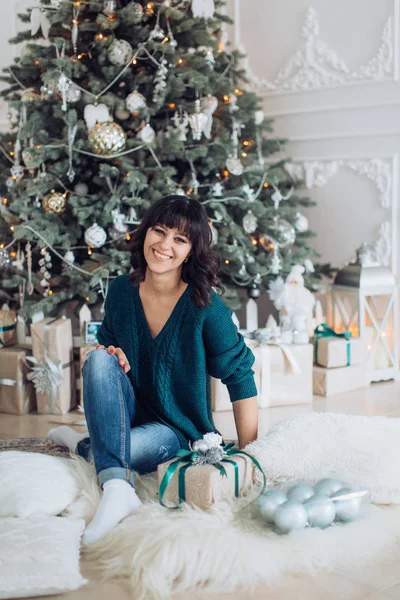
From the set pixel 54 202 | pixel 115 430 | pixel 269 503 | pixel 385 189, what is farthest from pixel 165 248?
pixel 385 189

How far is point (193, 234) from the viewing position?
2006mm

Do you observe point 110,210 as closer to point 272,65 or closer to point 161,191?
point 161,191

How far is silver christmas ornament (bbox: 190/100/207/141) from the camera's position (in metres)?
3.16

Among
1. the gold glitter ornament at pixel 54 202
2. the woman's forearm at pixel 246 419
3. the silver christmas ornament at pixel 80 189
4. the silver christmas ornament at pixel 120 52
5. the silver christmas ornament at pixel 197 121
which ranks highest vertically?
the silver christmas ornament at pixel 120 52

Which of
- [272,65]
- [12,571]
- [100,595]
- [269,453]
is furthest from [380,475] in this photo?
[272,65]

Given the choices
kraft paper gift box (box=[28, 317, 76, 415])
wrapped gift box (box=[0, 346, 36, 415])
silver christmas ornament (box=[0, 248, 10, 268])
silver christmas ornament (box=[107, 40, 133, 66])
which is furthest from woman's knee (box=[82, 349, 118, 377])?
silver christmas ornament (box=[107, 40, 133, 66])

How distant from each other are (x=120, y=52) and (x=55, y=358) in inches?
50.3

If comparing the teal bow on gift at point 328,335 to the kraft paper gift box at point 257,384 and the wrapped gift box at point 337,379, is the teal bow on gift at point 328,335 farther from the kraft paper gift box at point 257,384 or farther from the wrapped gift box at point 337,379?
the kraft paper gift box at point 257,384

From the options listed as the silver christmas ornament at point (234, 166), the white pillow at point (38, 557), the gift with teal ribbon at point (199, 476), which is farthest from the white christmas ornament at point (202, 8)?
the white pillow at point (38, 557)

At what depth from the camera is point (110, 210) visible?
10.0 ft

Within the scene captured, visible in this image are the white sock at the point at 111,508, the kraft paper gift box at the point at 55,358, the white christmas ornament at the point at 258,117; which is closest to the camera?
the white sock at the point at 111,508

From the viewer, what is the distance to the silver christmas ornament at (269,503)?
1.75 m

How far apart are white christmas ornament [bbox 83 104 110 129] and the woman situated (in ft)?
3.72

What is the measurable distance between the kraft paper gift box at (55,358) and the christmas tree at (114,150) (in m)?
0.15
